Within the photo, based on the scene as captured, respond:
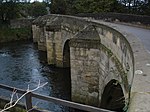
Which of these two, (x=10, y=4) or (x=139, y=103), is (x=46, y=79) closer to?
(x=139, y=103)

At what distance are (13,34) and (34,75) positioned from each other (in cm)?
2406

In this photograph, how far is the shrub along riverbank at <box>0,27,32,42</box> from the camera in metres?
42.9

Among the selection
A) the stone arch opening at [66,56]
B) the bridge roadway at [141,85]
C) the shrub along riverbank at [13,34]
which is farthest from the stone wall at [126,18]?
the shrub along riverbank at [13,34]

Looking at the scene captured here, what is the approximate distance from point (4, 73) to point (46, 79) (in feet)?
13.0

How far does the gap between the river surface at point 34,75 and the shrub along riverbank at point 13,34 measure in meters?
11.9

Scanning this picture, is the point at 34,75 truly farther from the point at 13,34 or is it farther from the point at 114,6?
the point at 13,34

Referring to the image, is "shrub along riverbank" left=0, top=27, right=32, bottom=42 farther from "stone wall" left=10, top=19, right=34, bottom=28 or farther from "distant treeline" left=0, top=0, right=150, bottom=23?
"distant treeline" left=0, top=0, right=150, bottom=23

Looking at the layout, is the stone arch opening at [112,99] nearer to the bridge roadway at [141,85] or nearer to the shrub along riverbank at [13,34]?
the bridge roadway at [141,85]

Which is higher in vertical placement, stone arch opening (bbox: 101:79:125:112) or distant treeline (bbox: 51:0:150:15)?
distant treeline (bbox: 51:0:150:15)

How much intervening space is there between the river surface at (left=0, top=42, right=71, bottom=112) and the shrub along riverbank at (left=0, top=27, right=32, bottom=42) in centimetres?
1186

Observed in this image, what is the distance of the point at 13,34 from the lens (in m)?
44.4

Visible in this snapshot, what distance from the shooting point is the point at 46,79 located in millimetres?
20703

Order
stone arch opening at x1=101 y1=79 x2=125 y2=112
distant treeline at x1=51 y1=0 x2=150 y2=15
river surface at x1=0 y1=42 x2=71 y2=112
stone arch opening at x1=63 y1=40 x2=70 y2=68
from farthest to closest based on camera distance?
distant treeline at x1=51 y1=0 x2=150 y2=15 → stone arch opening at x1=63 y1=40 x2=70 y2=68 → river surface at x1=0 y1=42 x2=71 y2=112 → stone arch opening at x1=101 y1=79 x2=125 y2=112

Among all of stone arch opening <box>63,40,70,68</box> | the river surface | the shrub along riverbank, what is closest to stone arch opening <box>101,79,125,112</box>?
the river surface
